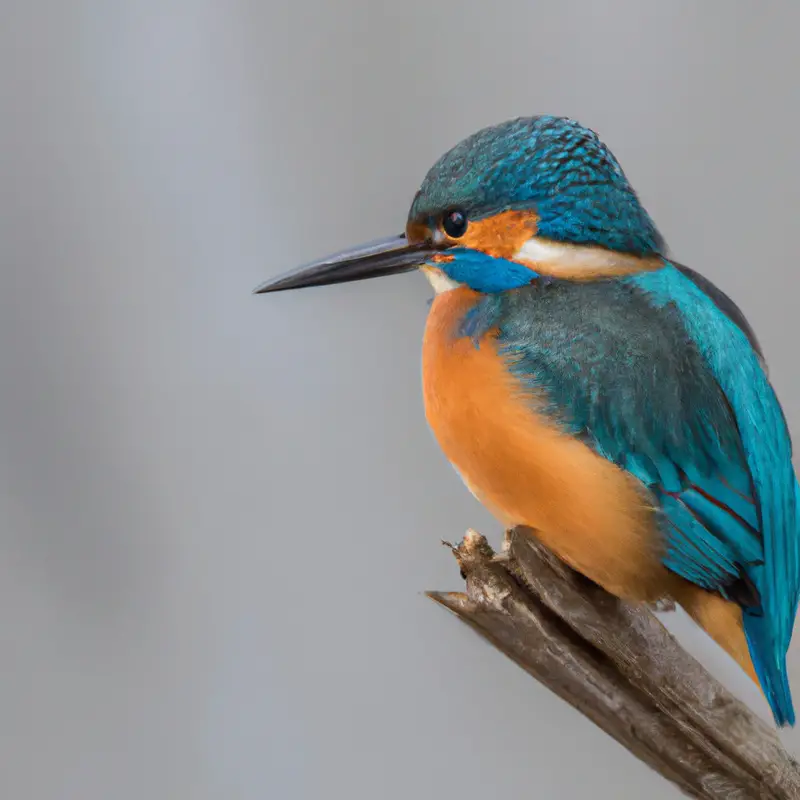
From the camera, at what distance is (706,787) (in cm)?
109

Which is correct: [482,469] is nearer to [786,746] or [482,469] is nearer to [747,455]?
[747,455]

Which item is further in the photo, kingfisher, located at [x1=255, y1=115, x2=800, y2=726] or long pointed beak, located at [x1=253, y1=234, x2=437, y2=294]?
long pointed beak, located at [x1=253, y1=234, x2=437, y2=294]

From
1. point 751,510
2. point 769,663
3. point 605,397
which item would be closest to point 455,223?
point 605,397

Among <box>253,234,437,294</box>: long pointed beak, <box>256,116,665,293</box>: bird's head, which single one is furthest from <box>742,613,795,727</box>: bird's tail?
<box>253,234,437,294</box>: long pointed beak

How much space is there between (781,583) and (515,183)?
46cm

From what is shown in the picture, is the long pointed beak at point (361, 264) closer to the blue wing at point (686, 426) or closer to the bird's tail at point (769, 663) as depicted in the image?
the blue wing at point (686, 426)

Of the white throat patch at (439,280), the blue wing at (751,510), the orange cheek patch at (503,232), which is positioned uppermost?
the orange cheek patch at (503,232)

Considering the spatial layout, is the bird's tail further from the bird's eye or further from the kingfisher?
the bird's eye

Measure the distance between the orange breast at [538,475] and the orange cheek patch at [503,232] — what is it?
56mm

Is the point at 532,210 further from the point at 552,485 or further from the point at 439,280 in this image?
the point at 552,485

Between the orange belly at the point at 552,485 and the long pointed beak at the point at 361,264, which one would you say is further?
the long pointed beak at the point at 361,264

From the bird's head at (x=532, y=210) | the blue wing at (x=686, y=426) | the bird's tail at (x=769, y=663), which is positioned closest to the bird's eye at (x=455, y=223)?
the bird's head at (x=532, y=210)

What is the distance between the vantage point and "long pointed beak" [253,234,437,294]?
110 cm

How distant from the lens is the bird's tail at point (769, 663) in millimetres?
995
